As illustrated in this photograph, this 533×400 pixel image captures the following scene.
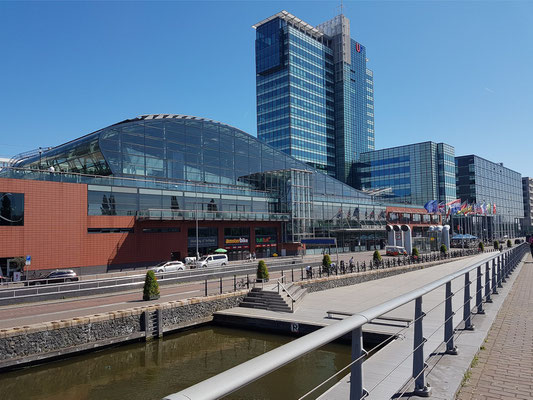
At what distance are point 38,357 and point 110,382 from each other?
394cm

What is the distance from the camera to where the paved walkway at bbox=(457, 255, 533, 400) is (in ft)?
15.3

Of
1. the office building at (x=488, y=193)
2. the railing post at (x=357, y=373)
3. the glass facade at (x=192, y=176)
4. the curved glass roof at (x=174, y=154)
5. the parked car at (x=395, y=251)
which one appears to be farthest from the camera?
the office building at (x=488, y=193)

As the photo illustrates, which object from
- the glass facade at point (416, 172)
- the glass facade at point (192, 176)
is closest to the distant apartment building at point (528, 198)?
the glass facade at point (416, 172)

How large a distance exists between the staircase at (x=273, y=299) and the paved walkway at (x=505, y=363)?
49.7ft

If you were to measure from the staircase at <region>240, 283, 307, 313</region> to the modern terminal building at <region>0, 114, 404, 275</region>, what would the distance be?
21172 millimetres

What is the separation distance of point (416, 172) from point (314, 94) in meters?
38.0

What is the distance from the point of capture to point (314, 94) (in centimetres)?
11925

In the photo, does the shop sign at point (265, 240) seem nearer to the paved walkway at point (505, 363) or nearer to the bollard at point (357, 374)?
the paved walkway at point (505, 363)

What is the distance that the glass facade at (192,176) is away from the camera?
1737 inches

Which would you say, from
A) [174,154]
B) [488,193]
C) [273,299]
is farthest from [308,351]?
[488,193]

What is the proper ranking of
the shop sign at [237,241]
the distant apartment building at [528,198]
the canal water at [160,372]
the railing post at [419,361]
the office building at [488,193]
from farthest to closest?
1. the distant apartment building at [528,198]
2. the office building at [488,193]
3. the shop sign at [237,241]
4. the canal water at [160,372]
5. the railing post at [419,361]

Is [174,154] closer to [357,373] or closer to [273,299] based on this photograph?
[273,299]

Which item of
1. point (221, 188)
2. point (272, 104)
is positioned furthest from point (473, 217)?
point (221, 188)

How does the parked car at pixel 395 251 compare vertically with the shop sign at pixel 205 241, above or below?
below
